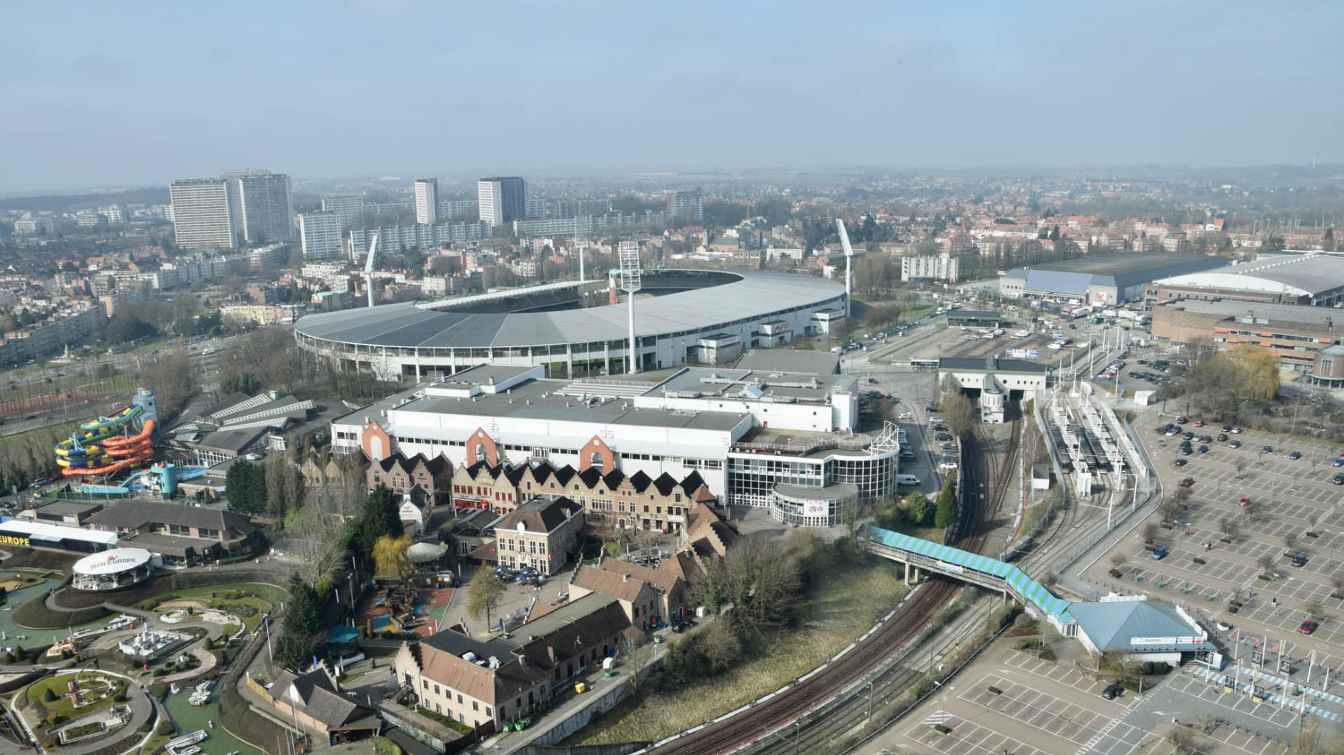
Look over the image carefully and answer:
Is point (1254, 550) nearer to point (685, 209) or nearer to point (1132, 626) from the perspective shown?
point (1132, 626)

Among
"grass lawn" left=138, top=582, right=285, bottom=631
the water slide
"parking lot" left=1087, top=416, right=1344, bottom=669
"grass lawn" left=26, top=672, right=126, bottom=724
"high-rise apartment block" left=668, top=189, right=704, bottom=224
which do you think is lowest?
"grass lawn" left=26, top=672, right=126, bottom=724

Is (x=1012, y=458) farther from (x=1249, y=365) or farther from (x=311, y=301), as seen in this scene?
(x=311, y=301)

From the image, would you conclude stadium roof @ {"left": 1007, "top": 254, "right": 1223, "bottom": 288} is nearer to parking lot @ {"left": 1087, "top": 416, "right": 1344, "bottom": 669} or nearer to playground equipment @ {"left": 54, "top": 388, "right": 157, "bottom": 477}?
parking lot @ {"left": 1087, "top": 416, "right": 1344, "bottom": 669}

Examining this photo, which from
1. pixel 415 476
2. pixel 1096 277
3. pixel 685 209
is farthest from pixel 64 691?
pixel 685 209

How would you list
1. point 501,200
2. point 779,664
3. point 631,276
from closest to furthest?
1. point 779,664
2. point 631,276
3. point 501,200

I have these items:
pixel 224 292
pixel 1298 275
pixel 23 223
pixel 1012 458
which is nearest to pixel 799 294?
pixel 1012 458

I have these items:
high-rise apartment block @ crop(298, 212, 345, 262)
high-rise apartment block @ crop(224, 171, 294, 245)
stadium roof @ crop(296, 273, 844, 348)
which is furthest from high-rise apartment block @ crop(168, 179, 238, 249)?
stadium roof @ crop(296, 273, 844, 348)

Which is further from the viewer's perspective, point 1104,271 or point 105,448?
point 1104,271

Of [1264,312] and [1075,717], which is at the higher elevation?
[1264,312]
